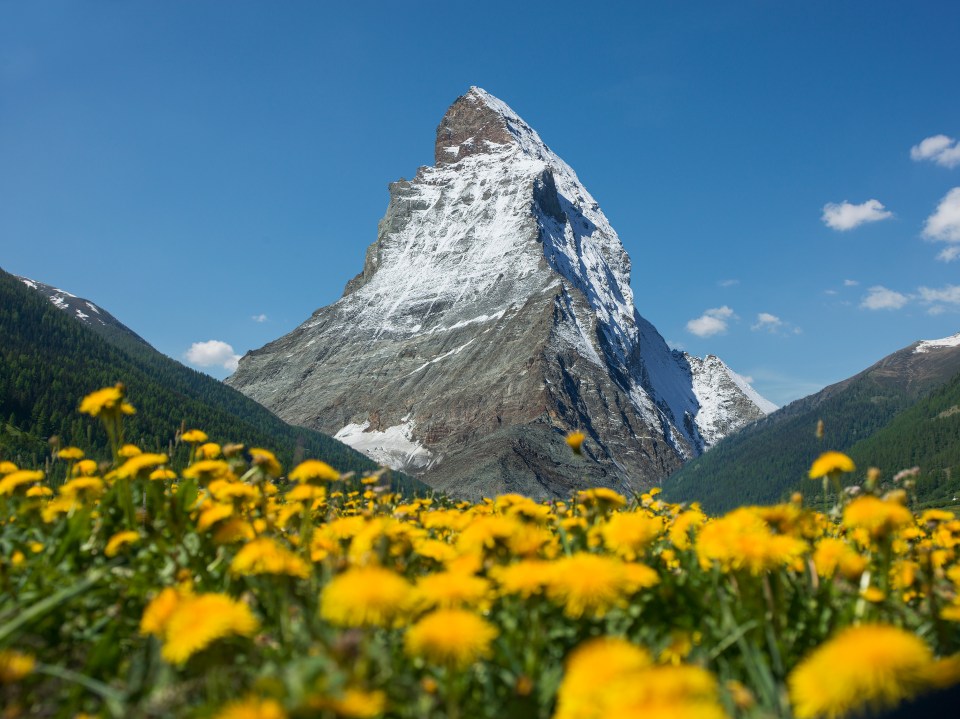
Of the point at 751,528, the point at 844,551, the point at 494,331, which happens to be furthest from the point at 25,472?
the point at 494,331

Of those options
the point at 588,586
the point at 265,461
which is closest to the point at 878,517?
the point at 588,586

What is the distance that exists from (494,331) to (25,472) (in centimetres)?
18465

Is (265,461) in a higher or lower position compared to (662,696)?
higher

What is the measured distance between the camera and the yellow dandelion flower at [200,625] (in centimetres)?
150

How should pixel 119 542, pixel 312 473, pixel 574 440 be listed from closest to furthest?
pixel 119 542 < pixel 312 473 < pixel 574 440

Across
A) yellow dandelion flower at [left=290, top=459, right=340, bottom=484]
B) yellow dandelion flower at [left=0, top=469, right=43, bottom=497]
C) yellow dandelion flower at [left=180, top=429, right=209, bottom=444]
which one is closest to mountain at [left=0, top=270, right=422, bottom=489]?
→ yellow dandelion flower at [left=180, top=429, right=209, bottom=444]

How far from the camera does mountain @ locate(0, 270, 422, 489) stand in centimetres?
10206

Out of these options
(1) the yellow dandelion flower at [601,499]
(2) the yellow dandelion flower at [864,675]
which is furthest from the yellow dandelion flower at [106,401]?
(2) the yellow dandelion flower at [864,675]

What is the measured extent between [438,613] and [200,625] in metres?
0.57

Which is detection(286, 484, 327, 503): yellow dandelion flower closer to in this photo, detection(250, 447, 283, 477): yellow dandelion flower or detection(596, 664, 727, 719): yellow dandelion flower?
detection(250, 447, 283, 477): yellow dandelion flower

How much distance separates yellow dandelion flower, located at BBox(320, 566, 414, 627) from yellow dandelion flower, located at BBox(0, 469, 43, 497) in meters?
2.62

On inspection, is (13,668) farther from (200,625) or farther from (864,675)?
(864,675)

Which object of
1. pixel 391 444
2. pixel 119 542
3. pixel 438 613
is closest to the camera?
pixel 438 613

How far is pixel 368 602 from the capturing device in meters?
1.55
